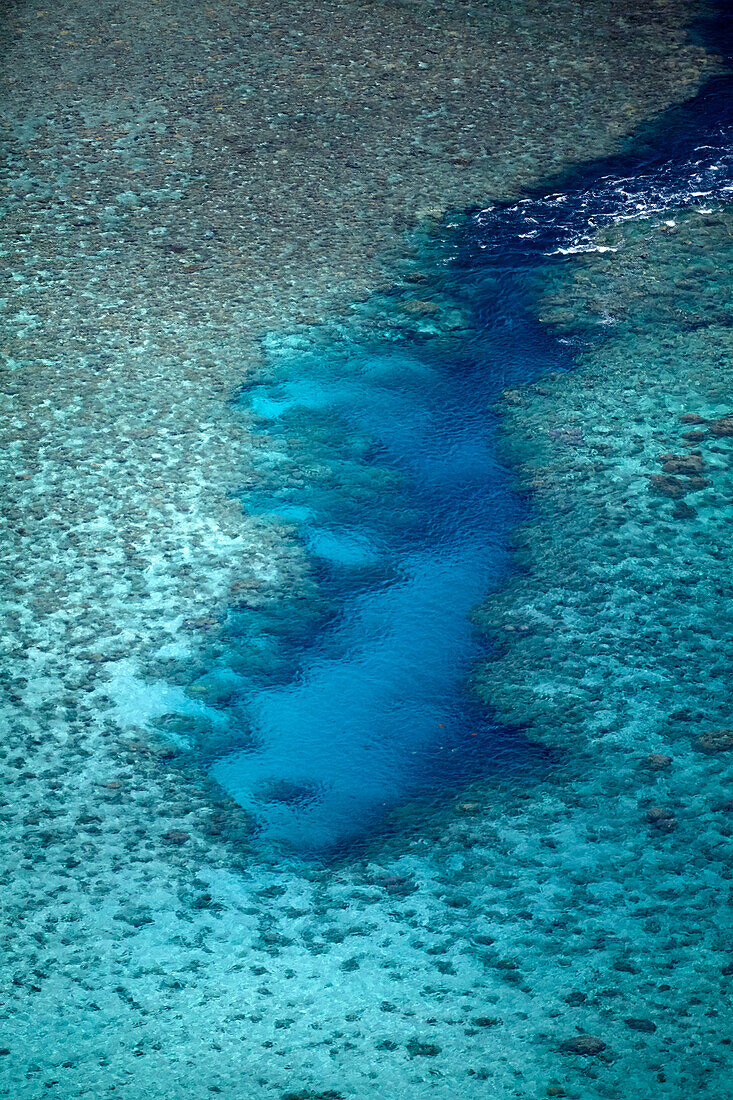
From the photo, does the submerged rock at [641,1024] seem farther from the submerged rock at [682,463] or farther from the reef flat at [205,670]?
the submerged rock at [682,463]

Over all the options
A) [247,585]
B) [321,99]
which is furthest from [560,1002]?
[321,99]

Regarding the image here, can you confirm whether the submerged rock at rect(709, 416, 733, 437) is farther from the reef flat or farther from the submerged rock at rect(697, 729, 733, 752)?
the submerged rock at rect(697, 729, 733, 752)

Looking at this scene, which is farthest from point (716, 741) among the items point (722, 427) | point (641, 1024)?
point (722, 427)

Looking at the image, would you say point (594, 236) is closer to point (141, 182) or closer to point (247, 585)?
point (141, 182)

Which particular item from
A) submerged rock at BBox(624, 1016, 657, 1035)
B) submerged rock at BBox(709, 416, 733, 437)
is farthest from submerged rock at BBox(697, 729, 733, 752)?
submerged rock at BBox(709, 416, 733, 437)

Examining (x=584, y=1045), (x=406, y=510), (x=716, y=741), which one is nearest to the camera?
(x=584, y=1045)

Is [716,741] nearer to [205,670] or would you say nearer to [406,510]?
[406,510]
